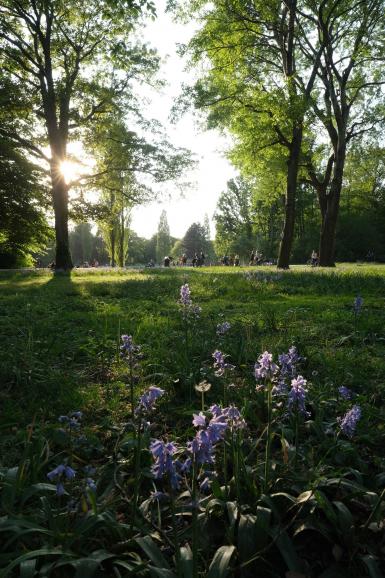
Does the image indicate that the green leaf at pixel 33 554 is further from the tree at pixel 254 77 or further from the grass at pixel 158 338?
the tree at pixel 254 77

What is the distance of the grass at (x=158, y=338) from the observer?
3.82 metres

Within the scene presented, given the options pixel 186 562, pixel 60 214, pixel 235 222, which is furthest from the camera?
pixel 235 222

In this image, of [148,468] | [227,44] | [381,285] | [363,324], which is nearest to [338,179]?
[227,44]

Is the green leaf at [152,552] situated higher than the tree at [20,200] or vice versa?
the tree at [20,200]

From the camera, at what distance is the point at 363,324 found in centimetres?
568

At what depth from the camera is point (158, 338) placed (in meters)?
5.57

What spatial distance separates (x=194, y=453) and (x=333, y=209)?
2217 cm

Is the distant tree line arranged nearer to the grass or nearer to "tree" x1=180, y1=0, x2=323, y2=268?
"tree" x1=180, y1=0, x2=323, y2=268

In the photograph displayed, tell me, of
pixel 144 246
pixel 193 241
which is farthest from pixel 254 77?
pixel 144 246

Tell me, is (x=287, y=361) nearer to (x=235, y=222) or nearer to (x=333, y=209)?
(x=333, y=209)

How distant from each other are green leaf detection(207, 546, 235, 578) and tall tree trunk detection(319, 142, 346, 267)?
21462 millimetres

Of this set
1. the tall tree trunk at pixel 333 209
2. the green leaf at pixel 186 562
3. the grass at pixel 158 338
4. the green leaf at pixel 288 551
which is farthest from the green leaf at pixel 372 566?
the tall tree trunk at pixel 333 209

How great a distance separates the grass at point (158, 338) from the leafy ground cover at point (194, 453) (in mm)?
27

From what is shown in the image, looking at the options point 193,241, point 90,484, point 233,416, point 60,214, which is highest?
point 193,241
